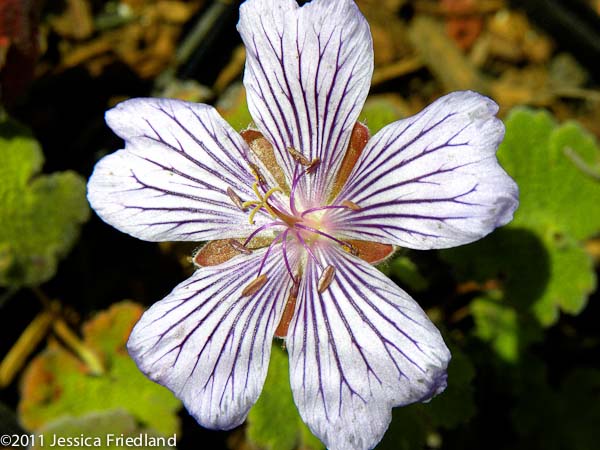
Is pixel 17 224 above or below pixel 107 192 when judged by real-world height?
below

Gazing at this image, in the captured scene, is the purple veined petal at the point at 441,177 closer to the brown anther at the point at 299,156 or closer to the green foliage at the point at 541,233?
the brown anther at the point at 299,156

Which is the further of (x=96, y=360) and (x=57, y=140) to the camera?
(x=57, y=140)

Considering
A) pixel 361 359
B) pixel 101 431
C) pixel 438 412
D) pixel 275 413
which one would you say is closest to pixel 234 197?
pixel 361 359

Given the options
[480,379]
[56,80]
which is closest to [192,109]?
[56,80]

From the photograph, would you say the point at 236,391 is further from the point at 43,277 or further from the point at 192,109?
the point at 43,277

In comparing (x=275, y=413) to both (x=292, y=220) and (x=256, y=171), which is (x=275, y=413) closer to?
(x=292, y=220)

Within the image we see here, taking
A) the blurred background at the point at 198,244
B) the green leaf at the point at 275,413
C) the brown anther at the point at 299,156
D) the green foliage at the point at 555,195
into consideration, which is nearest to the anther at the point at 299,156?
the brown anther at the point at 299,156
